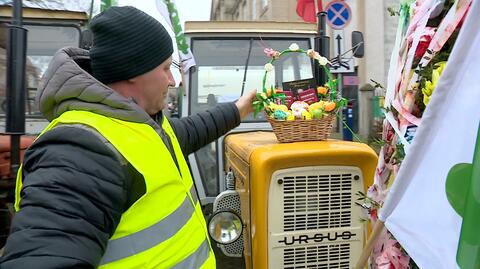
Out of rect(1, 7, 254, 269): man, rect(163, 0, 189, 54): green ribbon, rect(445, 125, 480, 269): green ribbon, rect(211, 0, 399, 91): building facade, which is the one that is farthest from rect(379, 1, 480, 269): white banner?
rect(211, 0, 399, 91): building facade

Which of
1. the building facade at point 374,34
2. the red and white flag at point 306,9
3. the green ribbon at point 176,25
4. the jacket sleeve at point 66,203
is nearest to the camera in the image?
the jacket sleeve at point 66,203

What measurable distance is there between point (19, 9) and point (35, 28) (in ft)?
10.1

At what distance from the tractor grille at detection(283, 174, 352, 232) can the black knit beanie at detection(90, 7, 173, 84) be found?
134 centimetres

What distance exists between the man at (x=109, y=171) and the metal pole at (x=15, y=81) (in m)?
1.02

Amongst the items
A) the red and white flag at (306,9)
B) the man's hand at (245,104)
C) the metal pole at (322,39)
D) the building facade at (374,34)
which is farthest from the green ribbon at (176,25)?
the building facade at (374,34)

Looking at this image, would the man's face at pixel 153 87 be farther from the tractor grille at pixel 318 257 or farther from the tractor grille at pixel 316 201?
the tractor grille at pixel 318 257

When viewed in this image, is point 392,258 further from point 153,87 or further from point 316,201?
point 153,87

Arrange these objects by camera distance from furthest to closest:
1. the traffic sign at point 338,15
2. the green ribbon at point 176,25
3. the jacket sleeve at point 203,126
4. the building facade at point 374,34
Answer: the building facade at point 374,34, the traffic sign at point 338,15, the green ribbon at point 176,25, the jacket sleeve at point 203,126

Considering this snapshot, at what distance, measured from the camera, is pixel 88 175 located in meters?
1.16

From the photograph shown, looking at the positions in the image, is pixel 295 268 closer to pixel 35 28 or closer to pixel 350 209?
pixel 350 209

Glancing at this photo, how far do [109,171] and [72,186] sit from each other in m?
0.10

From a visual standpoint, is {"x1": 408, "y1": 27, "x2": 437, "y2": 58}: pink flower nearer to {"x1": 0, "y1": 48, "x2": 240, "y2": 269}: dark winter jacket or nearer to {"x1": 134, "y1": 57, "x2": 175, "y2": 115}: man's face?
{"x1": 134, "y1": 57, "x2": 175, "y2": 115}: man's face

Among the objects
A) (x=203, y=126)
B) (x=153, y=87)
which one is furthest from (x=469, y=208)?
(x=203, y=126)

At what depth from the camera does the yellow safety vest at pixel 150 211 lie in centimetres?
125
